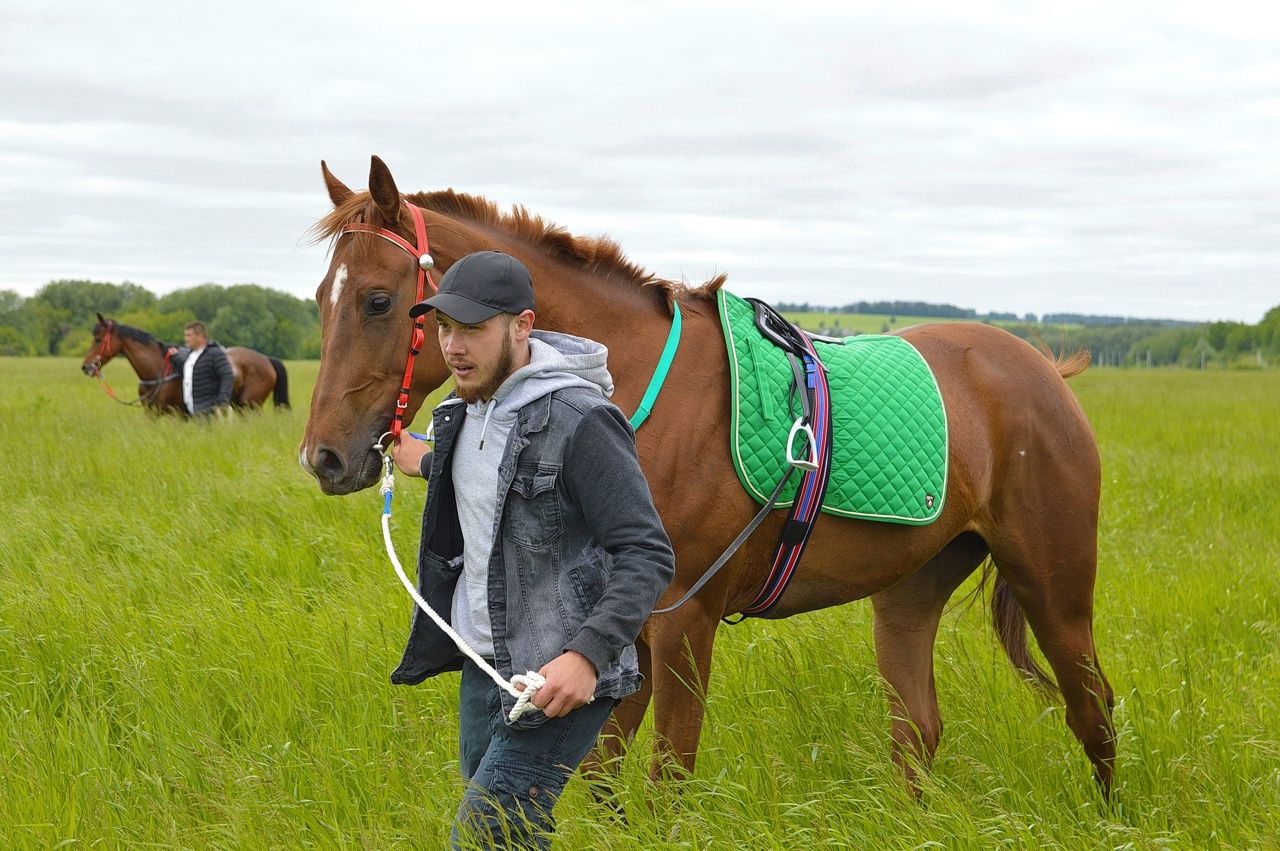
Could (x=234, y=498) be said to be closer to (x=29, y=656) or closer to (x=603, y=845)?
(x=29, y=656)

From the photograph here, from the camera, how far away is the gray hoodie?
2443 mm

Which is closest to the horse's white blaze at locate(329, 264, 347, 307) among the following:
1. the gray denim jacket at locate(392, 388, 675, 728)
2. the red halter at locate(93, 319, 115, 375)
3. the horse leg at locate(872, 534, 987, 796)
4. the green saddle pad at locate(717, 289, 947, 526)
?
the gray denim jacket at locate(392, 388, 675, 728)

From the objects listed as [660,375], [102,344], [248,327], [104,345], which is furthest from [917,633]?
[248,327]

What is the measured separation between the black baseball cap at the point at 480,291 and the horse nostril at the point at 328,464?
835 mm

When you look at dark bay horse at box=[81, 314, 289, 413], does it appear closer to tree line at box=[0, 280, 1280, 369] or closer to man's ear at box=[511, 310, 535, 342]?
man's ear at box=[511, 310, 535, 342]

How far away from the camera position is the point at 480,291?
93.3 inches

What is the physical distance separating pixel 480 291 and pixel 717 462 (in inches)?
50.1

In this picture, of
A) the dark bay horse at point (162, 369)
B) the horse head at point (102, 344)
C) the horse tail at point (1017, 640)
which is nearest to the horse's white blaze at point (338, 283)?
the horse tail at point (1017, 640)

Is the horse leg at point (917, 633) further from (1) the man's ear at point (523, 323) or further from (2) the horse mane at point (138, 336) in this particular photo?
(2) the horse mane at point (138, 336)

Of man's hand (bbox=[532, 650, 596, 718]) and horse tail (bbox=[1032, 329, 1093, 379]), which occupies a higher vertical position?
horse tail (bbox=[1032, 329, 1093, 379])

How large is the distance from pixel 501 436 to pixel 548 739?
0.68m

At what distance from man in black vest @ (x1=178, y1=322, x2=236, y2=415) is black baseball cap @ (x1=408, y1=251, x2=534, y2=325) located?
14.0 metres

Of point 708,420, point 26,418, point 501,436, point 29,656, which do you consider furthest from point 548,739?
point 26,418

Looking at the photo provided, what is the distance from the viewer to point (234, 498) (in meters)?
8.01
